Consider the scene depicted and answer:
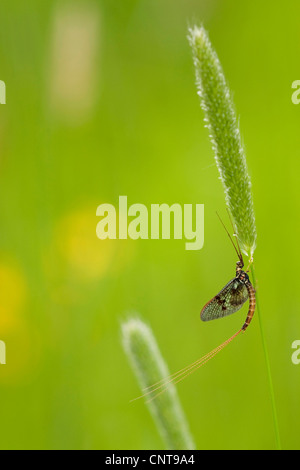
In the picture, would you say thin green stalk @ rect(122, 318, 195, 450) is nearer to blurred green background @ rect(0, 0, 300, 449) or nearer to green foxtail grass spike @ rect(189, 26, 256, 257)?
green foxtail grass spike @ rect(189, 26, 256, 257)

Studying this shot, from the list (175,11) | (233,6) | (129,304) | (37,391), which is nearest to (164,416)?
(129,304)

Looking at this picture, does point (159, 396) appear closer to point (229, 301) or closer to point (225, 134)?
point (229, 301)

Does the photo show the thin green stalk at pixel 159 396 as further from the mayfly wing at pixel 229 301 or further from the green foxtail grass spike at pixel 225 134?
the green foxtail grass spike at pixel 225 134

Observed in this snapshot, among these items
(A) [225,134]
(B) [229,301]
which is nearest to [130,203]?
(B) [229,301]

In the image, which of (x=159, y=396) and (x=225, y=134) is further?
(x=159, y=396)

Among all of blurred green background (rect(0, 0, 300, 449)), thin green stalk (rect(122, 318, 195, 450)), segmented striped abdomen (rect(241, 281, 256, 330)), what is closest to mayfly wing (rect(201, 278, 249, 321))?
segmented striped abdomen (rect(241, 281, 256, 330))

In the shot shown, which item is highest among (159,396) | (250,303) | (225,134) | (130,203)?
(130,203)
